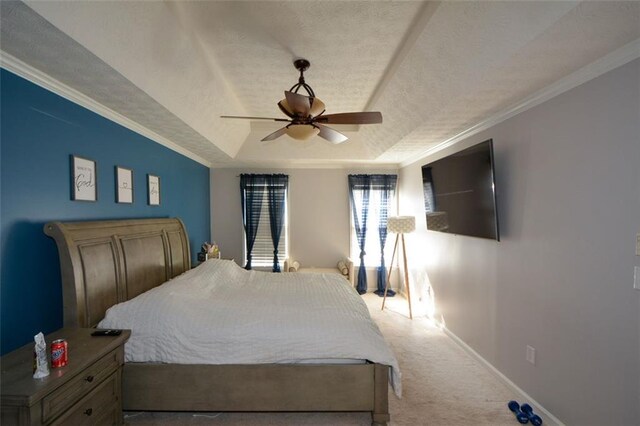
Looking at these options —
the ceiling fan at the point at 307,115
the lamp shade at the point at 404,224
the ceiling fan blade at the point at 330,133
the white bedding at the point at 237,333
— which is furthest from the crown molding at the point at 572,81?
the white bedding at the point at 237,333

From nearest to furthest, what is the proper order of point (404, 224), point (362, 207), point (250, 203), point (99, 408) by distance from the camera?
point (99, 408)
point (404, 224)
point (250, 203)
point (362, 207)

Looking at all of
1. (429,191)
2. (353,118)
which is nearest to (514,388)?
(429,191)

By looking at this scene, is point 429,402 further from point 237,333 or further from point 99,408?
point 99,408

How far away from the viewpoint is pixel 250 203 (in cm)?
505

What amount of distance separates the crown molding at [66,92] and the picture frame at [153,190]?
0.44 m

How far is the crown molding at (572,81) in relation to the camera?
4.98 feet

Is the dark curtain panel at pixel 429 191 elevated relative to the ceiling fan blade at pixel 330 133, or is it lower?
lower

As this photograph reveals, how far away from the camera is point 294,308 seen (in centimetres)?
229

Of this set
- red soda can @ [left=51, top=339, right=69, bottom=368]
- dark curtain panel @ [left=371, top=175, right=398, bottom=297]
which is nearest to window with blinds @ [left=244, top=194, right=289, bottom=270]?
dark curtain panel @ [left=371, top=175, right=398, bottom=297]

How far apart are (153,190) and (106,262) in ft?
3.87

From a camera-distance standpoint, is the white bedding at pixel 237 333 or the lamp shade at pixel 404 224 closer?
the white bedding at pixel 237 333

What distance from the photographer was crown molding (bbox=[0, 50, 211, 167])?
5.21 feet

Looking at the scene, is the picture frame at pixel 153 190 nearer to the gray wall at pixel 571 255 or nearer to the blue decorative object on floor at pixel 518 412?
the gray wall at pixel 571 255

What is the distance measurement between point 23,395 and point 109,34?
1877 mm
